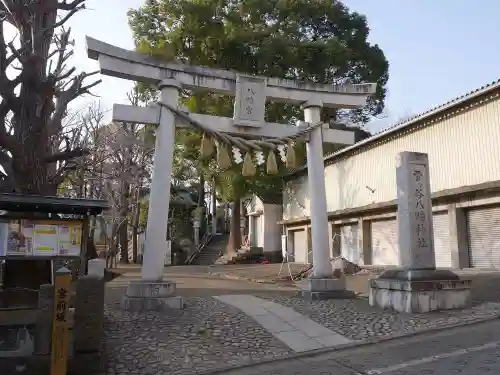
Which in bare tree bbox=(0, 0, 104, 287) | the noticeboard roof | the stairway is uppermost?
bare tree bbox=(0, 0, 104, 287)

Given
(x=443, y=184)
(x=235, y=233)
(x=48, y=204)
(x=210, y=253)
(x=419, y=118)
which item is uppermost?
(x=419, y=118)

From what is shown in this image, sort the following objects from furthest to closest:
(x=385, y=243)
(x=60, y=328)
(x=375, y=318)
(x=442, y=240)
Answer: (x=385, y=243) < (x=442, y=240) < (x=375, y=318) < (x=60, y=328)

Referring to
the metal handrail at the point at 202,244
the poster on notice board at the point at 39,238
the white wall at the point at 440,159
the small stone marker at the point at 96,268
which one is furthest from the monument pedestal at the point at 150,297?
the metal handrail at the point at 202,244

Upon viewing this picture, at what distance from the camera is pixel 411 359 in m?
6.62

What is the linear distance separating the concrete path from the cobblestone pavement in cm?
47

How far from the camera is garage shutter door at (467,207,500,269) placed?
14.7 metres

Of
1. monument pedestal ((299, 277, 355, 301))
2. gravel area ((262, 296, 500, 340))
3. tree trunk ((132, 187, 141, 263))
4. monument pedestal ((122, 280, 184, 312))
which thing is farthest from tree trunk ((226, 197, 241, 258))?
monument pedestal ((122, 280, 184, 312))

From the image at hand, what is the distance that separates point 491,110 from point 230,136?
9.38 metres

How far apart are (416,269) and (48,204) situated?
8.15m

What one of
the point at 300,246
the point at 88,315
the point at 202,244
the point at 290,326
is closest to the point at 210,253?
the point at 202,244

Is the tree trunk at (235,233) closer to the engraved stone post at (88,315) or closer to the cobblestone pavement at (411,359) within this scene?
the cobblestone pavement at (411,359)

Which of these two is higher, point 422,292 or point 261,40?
point 261,40

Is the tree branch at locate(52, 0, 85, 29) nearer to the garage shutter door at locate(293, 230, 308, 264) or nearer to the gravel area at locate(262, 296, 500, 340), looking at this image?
the gravel area at locate(262, 296, 500, 340)

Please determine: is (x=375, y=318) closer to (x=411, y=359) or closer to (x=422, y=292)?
(x=422, y=292)
